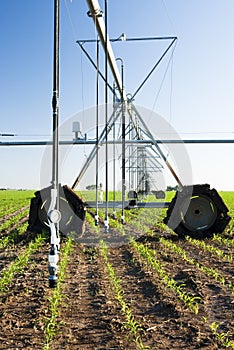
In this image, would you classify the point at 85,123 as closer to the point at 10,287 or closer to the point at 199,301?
the point at 10,287

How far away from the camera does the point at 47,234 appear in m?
9.73

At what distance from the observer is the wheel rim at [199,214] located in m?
10.1

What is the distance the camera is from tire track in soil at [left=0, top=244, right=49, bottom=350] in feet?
12.4

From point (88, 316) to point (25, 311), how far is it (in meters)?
0.63

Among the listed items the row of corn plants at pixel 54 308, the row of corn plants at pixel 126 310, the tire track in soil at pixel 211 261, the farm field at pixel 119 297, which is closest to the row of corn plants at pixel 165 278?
the farm field at pixel 119 297

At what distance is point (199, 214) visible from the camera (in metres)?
10.1

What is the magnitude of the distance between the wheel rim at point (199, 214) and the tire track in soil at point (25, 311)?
4.40m

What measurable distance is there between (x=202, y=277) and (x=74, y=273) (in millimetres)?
1718

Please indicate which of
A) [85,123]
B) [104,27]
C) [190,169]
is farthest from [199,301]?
[85,123]

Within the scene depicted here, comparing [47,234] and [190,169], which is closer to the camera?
[47,234]

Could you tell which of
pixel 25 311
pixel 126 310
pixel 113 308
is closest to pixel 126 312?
pixel 126 310

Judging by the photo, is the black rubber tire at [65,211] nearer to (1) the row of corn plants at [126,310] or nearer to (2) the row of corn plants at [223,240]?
(1) the row of corn plants at [126,310]

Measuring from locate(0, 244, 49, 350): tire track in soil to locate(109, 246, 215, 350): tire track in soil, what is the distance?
0.90 m

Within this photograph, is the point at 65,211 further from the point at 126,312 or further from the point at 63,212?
the point at 126,312
